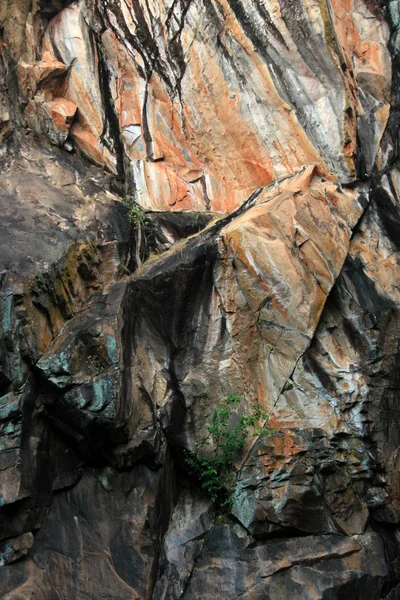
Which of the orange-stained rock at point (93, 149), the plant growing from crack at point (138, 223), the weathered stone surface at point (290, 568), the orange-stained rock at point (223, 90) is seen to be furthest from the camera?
the orange-stained rock at point (93, 149)

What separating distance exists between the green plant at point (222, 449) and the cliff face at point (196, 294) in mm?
143

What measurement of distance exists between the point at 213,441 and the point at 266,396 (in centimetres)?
106

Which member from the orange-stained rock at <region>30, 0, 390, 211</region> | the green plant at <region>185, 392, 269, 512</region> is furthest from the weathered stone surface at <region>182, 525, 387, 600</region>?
the orange-stained rock at <region>30, 0, 390, 211</region>

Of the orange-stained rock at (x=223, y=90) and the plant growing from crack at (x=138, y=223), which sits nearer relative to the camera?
the plant growing from crack at (x=138, y=223)

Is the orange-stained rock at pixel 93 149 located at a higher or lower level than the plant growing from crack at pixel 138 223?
higher

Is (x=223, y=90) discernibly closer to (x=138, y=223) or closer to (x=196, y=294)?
(x=138, y=223)

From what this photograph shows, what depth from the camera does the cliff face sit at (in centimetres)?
802

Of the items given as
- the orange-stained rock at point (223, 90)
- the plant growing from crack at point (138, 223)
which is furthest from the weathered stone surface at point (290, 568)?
the orange-stained rock at point (223, 90)

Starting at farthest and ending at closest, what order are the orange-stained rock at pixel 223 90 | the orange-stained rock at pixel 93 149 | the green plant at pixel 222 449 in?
the orange-stained rock at pixel 93 149 → the orange-stained rock at pixel 223 90 → the green plant at pixel 222 449

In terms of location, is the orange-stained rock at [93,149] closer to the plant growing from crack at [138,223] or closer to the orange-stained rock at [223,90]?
the orange-stained rock at [223,90]

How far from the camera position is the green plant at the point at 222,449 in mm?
8703

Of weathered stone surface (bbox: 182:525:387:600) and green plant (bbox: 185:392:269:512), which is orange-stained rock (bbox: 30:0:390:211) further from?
weathered stone surface (bbox: 182:525:387:600)

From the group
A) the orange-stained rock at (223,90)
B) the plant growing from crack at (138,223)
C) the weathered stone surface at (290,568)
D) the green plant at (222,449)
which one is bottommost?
the weathered stone surface at (290,568)

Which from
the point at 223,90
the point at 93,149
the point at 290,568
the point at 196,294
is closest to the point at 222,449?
the point at 290,568
